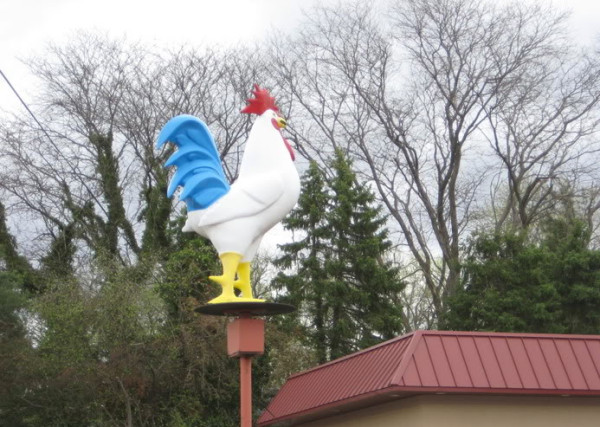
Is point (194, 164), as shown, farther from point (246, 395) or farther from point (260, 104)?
point (246, 395)

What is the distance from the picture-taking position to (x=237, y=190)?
14.3 meters

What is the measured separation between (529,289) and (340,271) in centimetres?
568

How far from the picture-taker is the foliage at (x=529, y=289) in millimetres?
21781

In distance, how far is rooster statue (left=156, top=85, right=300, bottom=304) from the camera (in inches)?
557

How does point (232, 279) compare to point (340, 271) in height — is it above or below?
below

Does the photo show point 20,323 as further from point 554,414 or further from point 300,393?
point 554,414

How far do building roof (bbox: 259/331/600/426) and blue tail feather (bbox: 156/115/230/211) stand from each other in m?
3.44

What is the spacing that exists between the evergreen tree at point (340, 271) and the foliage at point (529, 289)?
2.67 m

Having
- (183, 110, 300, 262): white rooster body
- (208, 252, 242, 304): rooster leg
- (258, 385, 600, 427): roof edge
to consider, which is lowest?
(258, 385, 600, 427): roof edge

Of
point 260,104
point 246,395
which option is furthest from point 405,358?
point 260,104

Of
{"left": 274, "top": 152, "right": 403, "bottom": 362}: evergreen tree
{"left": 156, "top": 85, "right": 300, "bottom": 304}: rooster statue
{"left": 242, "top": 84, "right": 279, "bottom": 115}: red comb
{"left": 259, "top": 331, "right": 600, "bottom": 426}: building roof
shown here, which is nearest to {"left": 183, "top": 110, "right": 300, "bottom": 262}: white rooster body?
{"left": 156, "top": 85, "right": 300, "bottom": 304}: rooster statue

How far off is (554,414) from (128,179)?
22.9 m

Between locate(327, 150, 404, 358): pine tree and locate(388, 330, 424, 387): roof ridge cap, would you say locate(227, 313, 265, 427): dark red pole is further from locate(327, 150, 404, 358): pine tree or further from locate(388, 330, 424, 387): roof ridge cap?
locate(327, 150, 404, 358): pine tree

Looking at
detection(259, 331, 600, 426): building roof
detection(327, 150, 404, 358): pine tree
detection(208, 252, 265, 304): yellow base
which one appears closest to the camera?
detection(259, 331, 600, 426): building roof
